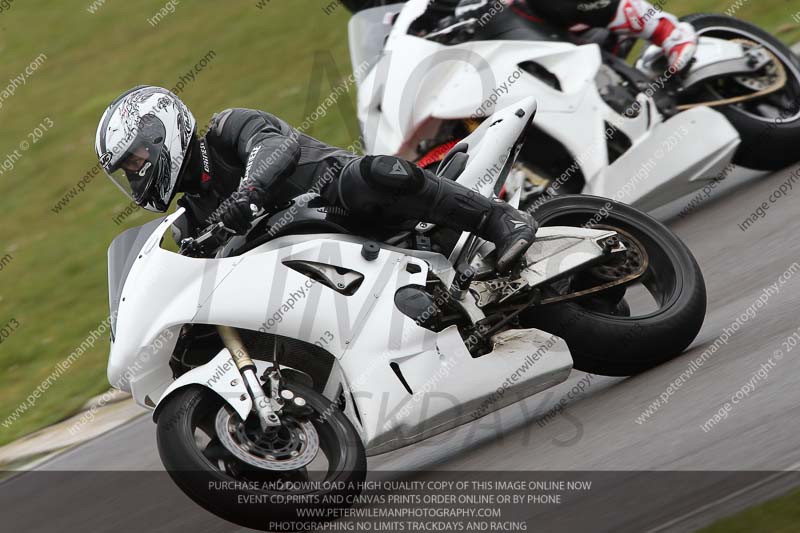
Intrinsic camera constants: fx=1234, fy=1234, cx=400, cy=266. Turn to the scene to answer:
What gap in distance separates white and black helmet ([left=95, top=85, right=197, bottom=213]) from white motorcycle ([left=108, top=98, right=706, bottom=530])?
210 mm

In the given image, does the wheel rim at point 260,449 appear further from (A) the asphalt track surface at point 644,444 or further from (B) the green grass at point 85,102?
(B) the green grass at point 85,102

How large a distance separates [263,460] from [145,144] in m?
1.35

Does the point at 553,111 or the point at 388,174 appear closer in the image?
the point at 388,174

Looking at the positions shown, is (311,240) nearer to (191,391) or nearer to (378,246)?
(378,246)

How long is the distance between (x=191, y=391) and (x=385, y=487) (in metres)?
0.93

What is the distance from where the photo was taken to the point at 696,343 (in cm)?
538

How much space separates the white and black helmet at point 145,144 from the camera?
4.76m

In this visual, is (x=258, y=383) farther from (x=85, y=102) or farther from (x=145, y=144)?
(x=85, y=102)

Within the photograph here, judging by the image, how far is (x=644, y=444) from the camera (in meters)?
4.33

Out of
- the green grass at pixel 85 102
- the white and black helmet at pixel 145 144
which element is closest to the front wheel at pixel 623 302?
the white and black helmet at pixel 145 144

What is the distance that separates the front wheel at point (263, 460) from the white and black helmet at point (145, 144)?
3.03 feet

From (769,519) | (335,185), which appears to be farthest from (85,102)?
(769,519)

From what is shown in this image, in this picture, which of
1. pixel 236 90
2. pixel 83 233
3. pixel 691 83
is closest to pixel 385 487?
pixel 691 83

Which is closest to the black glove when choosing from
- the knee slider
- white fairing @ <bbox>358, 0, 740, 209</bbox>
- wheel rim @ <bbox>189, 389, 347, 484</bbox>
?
the knee slider
